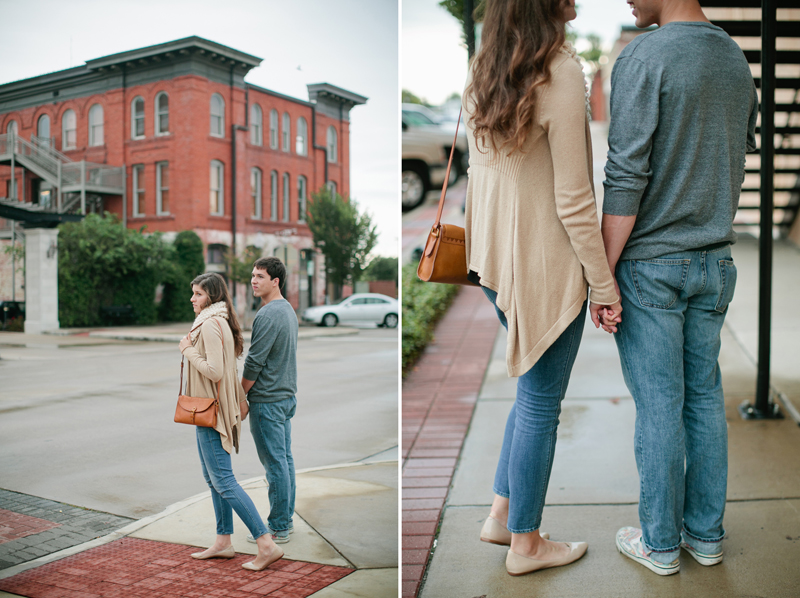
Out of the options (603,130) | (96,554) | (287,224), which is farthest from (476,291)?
(603,130)

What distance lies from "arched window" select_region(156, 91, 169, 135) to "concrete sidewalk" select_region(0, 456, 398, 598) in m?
1.11

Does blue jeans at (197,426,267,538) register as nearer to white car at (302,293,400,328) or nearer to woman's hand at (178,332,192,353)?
woman's hand at (178,332,192,353)

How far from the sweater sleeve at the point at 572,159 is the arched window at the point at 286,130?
841 millimetres

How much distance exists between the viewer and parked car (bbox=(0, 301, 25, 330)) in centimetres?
205

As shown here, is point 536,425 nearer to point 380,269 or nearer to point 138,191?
point 380,269

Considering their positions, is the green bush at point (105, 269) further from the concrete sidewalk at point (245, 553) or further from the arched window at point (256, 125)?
the concrete sidewalk at point (245, 553)

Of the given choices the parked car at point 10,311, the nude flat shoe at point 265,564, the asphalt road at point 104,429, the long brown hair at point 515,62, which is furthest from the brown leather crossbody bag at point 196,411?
the long brown hair at point 515,62

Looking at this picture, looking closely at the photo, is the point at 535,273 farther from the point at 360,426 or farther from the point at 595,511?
the point at 595,511

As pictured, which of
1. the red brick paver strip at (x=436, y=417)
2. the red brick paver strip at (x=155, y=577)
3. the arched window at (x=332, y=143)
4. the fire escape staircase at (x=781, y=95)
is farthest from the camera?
the fire escape staircase at (x=781, y=95)

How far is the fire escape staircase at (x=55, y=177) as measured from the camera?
2021 millimetres

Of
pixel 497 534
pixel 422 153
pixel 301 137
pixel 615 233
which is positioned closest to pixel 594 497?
pixel 497 534

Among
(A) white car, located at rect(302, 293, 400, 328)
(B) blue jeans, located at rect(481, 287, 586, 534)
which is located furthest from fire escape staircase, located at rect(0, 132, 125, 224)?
(B) blue jeans, located at rect(481, 287, 586, 534)

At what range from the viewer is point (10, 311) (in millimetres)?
2064

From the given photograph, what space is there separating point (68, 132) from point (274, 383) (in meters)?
1.00
